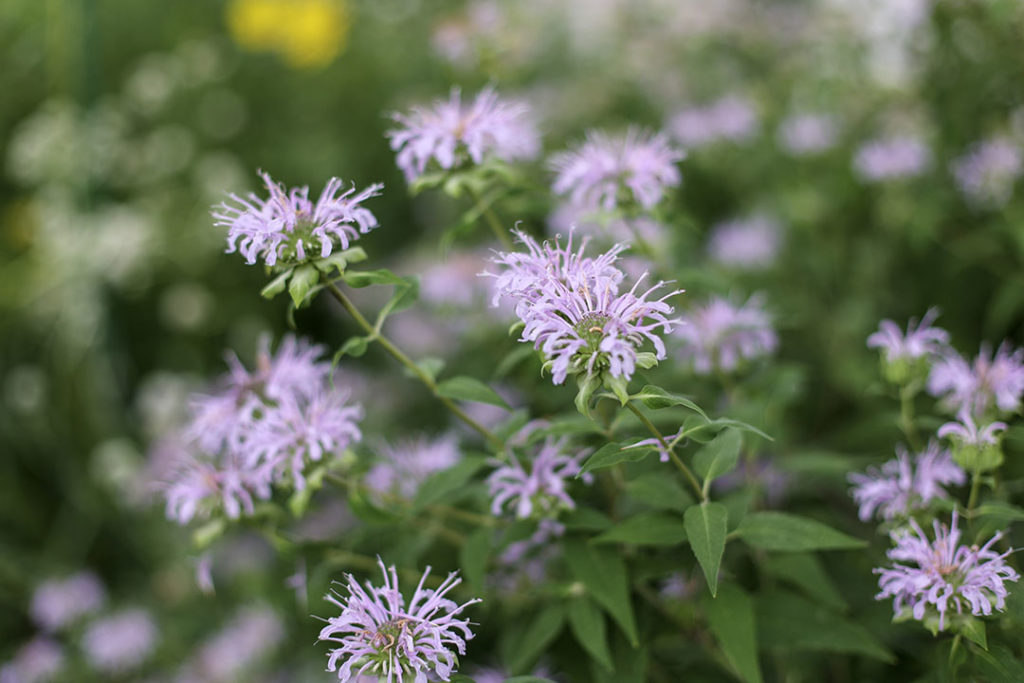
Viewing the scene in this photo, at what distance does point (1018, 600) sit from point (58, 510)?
1.71 m

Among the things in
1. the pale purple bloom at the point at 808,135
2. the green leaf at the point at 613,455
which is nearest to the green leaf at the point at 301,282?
the green leaf at the point at 613,455

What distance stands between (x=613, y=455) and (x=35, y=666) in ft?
3.64

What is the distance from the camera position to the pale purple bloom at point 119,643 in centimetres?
129

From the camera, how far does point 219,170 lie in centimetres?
177

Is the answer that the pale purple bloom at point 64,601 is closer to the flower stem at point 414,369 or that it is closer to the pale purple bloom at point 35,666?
the pale purple bloom at point 35,666

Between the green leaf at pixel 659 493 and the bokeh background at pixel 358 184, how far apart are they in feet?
0.72

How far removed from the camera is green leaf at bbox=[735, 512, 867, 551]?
675 millimetres

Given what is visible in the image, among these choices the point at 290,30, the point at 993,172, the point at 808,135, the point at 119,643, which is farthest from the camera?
the point at 290,30

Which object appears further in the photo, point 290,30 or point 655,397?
point 290,30

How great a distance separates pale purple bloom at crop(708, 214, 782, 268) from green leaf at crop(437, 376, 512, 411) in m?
0.80

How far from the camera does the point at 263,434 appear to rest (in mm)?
752

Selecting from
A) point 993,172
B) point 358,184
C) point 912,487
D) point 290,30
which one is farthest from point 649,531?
point 290,30

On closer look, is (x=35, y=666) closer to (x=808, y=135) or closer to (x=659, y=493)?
(x=659, y=493)

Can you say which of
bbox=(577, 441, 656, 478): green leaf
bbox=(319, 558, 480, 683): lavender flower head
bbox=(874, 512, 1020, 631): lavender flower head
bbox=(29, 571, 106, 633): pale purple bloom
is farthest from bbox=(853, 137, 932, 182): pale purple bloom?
bbox=(29, 571, 106, 633): pale purple bloom
